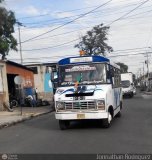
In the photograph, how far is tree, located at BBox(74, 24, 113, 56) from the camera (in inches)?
3120

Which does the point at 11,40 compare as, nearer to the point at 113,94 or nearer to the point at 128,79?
the point at 128,79

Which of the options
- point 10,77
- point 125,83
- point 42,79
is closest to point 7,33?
point 10,77

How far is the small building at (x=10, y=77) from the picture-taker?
3359 centimetres

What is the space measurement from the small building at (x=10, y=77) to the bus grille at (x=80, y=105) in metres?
15.8

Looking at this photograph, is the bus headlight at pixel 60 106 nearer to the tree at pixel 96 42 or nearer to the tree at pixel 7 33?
the tree at pixel 7 33

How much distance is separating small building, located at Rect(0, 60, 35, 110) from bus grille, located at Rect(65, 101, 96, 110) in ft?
51.8

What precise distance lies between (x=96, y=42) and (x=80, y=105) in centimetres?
6476

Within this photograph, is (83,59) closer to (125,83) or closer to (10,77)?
(10,77)

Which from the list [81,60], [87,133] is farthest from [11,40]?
[87,133]

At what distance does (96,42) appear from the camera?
262ft

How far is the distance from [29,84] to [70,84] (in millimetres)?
28773

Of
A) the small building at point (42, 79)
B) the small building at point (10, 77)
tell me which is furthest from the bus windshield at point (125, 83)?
the small building at point (42, 79)

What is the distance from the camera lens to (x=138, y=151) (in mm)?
10586

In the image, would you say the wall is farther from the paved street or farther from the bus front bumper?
the bus front bumper
